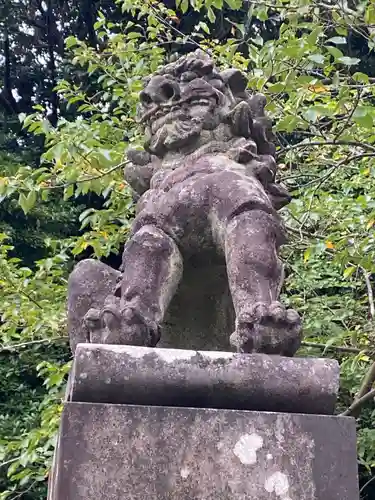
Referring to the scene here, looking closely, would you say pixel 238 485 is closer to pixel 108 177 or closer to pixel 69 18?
pixel 108 177

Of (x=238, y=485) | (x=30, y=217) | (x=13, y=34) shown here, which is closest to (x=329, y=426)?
(x=238, y=485)

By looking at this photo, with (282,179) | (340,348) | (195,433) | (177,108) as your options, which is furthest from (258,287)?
(340,348)

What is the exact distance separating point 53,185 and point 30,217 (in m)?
3.79

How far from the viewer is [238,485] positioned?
172 cm

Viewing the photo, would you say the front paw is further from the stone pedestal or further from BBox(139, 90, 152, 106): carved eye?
BBox(139, 90, 152, 106): carved eye

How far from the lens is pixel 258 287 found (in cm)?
199

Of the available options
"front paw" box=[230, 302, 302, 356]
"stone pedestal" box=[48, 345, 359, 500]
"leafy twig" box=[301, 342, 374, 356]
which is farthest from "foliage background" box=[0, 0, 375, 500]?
"stone pedestal" box=[48, 345, 359, 500]

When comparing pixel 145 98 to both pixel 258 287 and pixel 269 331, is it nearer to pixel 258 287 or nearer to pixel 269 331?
pixel 258 287

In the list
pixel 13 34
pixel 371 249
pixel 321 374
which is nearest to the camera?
pixel 321 374

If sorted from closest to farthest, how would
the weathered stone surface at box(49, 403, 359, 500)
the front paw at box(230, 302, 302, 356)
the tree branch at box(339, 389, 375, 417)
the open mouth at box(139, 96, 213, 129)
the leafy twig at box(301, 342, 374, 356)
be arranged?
the weathered stone surface at box(49, 403, 359, 500) → the front paw at box(230, 302, 302, 356) → the open mouth at box(139, 96, 213, 129) → the tree branch at box(339, 389, 375, 417) → the leafy twig at box(301, 342, 374, 356)

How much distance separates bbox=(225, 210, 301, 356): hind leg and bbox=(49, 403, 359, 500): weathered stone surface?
0.17 metres

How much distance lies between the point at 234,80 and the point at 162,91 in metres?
0.27

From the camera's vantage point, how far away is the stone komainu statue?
6.32 feet

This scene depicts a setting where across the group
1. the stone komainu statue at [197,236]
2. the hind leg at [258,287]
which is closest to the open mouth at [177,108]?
the stone komainu statue at [197,236]
